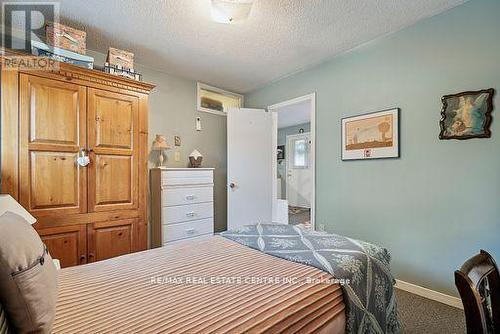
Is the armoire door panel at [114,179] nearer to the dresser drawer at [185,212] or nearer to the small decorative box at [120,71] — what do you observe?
the dresser drawer at [185,212]

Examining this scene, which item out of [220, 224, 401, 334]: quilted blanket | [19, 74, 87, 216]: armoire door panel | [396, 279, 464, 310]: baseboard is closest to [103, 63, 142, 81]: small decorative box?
[19, 74, 87, 216]: armoire door panel

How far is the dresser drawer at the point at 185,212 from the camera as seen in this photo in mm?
2672

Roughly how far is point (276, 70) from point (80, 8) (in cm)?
213

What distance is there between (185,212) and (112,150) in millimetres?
1069

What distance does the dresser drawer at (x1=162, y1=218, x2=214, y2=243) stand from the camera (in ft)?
8.75

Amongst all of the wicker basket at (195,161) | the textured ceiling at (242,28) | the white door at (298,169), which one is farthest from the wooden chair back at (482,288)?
the white door at (298,169)

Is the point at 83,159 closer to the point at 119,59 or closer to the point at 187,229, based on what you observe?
the point at 119,59

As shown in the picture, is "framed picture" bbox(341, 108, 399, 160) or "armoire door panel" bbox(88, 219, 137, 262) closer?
"armoire door panel" bbox(88, 219, 137, 262)

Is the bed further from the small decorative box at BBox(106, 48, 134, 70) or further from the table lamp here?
the small decorative box at BBox(106, 48, 134, 70)

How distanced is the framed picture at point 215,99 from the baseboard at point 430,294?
314cm

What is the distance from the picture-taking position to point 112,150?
2111mm

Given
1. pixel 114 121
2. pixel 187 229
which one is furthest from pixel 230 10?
pixel 187 229

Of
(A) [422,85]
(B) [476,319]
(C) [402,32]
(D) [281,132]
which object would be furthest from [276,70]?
(D) [281,132]

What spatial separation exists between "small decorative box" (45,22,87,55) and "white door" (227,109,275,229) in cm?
189
